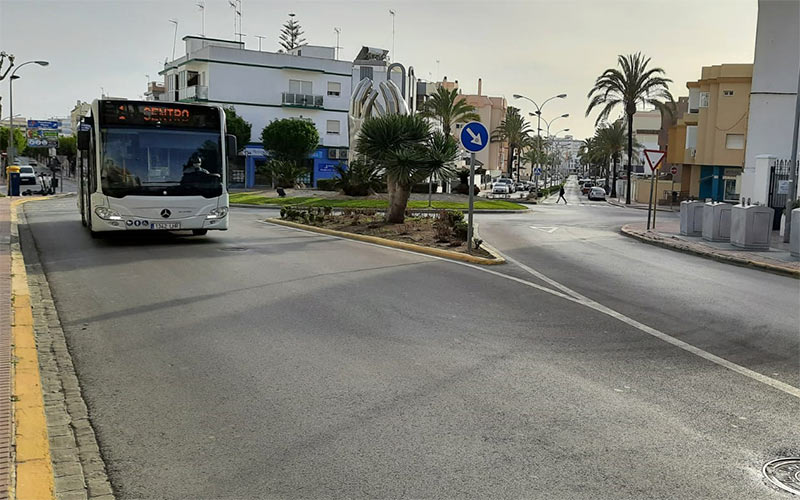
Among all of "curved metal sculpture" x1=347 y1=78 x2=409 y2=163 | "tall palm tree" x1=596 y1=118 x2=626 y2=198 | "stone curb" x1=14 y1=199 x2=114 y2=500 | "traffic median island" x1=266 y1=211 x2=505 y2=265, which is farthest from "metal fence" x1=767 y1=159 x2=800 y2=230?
"tall palm tree" x1=596 y1=118 x2=626 y2=198

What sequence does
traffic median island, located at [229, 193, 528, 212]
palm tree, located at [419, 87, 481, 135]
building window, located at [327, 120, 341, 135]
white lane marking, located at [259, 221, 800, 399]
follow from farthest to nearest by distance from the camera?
building window, located at [327, 120, 341, 135]
palm tree, located at [419, 87, 481, 135]
traffic median island, located at [229, 193, 528, 212]
white lane marking, located at [259, 221, 800, 399]

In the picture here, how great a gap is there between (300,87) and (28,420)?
62.2 meters

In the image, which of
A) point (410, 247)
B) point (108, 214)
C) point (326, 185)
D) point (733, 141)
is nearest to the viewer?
point (108, 214)

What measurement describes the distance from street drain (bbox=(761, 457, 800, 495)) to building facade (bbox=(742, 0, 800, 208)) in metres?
26.4

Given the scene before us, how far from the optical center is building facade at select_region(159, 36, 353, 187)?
61.0m

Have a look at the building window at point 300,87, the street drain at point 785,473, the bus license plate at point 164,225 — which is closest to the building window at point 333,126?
the building window at point 300,87

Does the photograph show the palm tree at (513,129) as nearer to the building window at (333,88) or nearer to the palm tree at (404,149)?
the building window at (333,88)

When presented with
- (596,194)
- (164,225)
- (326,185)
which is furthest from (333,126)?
(164,225)

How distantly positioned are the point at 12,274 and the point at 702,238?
18.6 metres

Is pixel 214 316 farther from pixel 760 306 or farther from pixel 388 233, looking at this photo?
pixel 388 233

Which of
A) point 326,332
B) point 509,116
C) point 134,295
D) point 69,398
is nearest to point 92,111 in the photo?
point 134,295

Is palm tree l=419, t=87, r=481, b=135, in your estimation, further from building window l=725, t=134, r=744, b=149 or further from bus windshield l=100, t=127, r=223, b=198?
bus windshield l=100, t=127, r=223, b=198

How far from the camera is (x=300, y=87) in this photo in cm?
6506

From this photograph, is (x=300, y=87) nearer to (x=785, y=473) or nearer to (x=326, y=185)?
(x=326, y=185)
